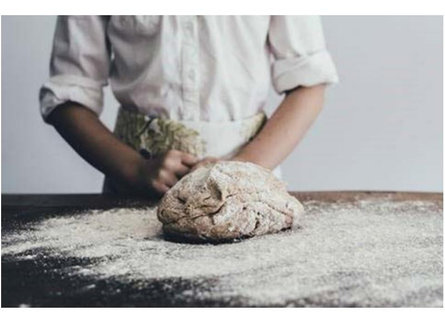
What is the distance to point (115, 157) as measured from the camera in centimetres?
117

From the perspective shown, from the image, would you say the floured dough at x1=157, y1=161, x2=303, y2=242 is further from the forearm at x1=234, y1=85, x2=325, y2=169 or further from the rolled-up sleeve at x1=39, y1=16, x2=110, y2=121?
the rolled-up sleeve at x1=39, y1=16, x2=110, y2=121

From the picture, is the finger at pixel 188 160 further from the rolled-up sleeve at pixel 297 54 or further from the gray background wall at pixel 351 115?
the gray background wall at pixel 351 115

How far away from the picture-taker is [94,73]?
128cm

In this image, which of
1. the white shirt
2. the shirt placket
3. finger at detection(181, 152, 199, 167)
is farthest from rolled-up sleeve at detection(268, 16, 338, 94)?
finger at detection(181, 152, 199, 167)

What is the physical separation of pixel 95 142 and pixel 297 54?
15.6 inches

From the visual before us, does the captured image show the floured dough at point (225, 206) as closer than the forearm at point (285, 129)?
Yes

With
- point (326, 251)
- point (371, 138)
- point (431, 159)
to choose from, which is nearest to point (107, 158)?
point (326, 251)

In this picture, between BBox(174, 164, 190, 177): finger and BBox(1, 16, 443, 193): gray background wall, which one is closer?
BBox(174, 164, 190, 177): finger

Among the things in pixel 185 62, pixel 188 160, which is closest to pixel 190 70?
pixel 185 62

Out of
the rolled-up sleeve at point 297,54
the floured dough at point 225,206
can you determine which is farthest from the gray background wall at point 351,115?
the floured dough at point 225,206

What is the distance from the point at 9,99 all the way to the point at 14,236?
1.00 m

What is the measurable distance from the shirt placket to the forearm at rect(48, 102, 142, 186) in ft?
0.42

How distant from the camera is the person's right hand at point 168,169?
1091mm

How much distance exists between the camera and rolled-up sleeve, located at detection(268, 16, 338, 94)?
124 cm
